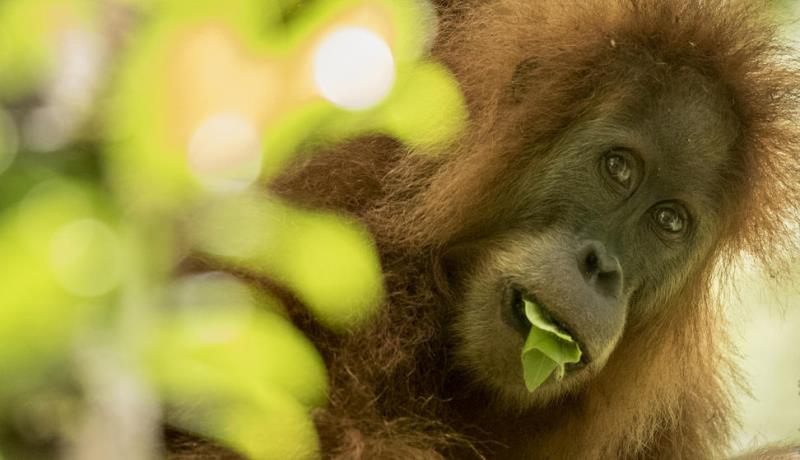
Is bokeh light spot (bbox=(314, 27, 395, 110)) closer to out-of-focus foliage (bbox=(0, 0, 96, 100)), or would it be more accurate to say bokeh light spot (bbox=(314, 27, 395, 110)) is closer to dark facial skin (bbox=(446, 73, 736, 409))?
out-of-focus foliage (bbox=(0, 0, 96, 100))

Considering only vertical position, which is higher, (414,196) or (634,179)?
(634,179)

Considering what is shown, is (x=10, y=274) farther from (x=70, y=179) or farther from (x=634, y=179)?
(x=634, y=179)

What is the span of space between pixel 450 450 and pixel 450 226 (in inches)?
28.5

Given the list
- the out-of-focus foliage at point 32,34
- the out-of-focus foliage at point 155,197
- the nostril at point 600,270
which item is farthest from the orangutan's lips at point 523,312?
the out-of-focus foliage at point 32,34

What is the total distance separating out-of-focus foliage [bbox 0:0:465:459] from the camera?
145 cm

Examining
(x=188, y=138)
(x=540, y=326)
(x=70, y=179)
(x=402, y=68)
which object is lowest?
(x=540, y=326)

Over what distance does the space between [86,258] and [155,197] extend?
13cm

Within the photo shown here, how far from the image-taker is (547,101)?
358 cm

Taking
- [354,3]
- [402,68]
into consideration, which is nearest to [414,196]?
[402,68]

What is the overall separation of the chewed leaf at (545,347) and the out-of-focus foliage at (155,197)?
1128mm

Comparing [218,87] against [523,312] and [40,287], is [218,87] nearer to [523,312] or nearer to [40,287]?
[40,287]

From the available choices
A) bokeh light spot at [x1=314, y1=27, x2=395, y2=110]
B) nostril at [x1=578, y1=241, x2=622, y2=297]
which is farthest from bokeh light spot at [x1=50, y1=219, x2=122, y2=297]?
nostril at [x1=578, y1=241, x2=622, y2=297]

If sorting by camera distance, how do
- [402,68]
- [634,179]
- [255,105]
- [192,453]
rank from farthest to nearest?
[634,179], [192,453], [402,68], [255,105]

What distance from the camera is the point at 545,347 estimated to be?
3.20m
